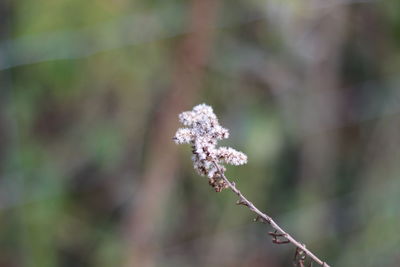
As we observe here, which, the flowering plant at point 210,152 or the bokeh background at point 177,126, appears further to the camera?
the bokeh background at point 177,126

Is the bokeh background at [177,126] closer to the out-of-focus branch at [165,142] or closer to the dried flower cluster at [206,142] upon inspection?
the out-of-focus branch at [165,142]

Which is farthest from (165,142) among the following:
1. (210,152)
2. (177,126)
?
(210,152)

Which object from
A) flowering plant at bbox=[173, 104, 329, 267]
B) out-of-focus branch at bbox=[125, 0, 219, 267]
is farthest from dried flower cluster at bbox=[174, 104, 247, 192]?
out-of-focus branch at bbox=[125, 0, 219, 267]

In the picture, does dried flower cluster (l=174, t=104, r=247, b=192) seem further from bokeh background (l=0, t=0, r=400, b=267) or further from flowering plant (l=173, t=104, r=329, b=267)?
bokeh background (l=0, t=0, r=400, b=267)

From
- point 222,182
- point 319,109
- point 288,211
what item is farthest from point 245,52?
point 222,182

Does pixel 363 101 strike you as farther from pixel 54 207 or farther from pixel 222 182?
pixel 222 182

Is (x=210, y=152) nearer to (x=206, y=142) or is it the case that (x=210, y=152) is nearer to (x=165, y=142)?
(x=206, y=142)

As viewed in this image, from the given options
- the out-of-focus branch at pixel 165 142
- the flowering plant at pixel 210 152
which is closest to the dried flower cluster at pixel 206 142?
the flowering plant at pixel 210 152
